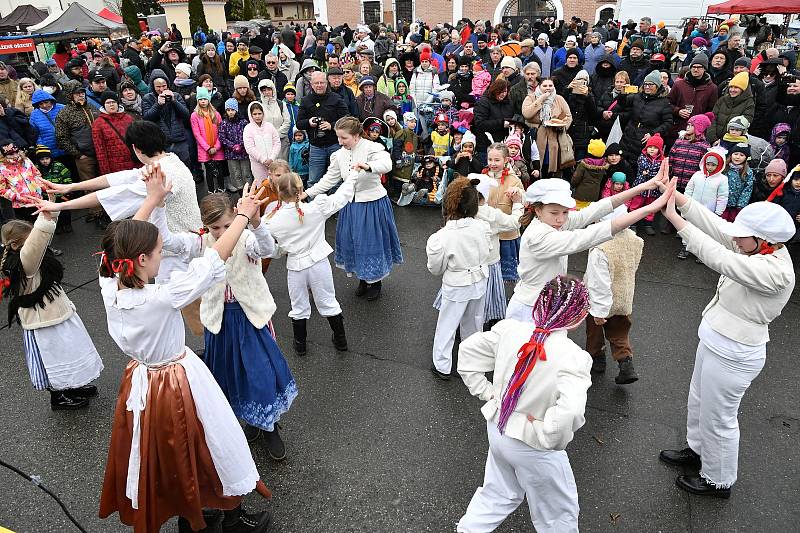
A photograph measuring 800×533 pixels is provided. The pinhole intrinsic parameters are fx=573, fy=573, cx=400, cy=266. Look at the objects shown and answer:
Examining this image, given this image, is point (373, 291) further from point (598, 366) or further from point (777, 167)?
point (777, 167)

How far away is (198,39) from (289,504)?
55.6ft

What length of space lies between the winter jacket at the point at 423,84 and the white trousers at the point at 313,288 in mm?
5740

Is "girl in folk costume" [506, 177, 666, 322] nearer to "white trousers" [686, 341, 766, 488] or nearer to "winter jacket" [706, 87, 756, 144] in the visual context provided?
"white trousers" [686, 341, 766, 488]

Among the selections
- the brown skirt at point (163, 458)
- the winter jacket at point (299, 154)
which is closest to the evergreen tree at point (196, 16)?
the winter jacket at point (299, 154)

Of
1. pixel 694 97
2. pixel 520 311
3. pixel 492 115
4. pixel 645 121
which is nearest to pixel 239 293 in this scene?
pixel 520 311

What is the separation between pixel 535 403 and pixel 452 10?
Result: 35269 mm

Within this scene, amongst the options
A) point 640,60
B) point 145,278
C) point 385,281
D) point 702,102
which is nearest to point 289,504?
point 145,278

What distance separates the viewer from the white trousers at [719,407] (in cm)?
310

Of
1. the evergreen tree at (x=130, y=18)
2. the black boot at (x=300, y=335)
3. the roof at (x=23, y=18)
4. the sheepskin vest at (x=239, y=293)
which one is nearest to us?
the sheepskin vest at (x=239, y=293)

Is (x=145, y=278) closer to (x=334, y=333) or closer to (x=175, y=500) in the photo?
(x=175, y=500)

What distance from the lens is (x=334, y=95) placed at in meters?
8.11

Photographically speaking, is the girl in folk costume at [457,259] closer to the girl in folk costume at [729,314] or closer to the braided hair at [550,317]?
the girl in folk costume at [729,314]

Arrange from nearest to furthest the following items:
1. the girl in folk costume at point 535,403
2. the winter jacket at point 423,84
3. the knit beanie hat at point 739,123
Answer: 1. the girl in folk costume at point 535,403
2. the knit beanie hat at point 739,123
3. the winter jacket at point 423,84

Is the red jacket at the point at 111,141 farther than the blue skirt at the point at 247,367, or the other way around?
the red jacket at the point at 111,141
